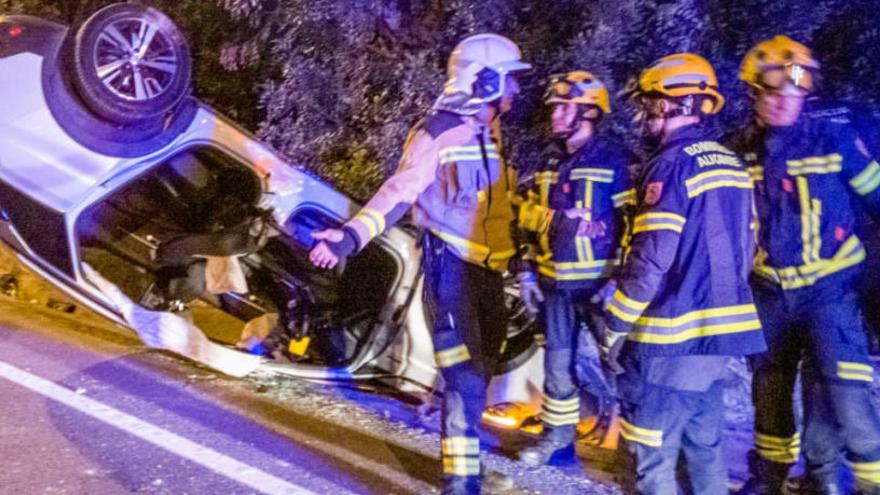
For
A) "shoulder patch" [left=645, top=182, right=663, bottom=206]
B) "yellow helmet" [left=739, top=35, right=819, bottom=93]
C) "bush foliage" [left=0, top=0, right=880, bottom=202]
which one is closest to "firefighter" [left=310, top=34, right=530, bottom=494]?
"shoulder patch" [left=645, top=182, right=663, bottom=206]

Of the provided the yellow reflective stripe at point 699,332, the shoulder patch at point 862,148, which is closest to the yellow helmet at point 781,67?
the shoulder patch at point 862,148

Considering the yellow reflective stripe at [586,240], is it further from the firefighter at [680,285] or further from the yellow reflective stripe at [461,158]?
the firefighter at [680,285]

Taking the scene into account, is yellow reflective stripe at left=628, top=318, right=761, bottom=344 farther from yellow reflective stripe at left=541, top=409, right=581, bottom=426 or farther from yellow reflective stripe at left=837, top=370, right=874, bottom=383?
yellow reflective stripe at left=541, top=409, right=581, bottom=426

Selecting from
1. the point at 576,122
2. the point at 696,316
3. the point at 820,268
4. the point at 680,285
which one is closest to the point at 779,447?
the point at 820,268

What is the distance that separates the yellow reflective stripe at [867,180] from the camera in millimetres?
3533

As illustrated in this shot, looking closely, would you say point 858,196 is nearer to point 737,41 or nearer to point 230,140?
point 737,41

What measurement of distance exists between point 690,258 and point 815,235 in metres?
0.73

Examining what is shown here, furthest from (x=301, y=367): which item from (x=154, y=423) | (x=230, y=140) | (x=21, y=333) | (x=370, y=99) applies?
(x=370, y=99)

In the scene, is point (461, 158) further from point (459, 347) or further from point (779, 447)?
point (779, 447)

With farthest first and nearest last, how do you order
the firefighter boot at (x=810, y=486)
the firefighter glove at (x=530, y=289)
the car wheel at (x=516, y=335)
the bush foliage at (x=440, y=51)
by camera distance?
the bush foliage at (x=440, y=51), the car wheel at (x=516, y=335), the firefighter glove at (x=530, y=289), the firefighter boot at (x=810, y=486)

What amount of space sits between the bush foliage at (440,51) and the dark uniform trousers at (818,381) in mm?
2150

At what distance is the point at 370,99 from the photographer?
6.44 m

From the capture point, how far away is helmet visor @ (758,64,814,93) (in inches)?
141

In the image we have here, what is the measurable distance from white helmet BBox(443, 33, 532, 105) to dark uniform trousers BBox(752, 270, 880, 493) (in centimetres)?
136
